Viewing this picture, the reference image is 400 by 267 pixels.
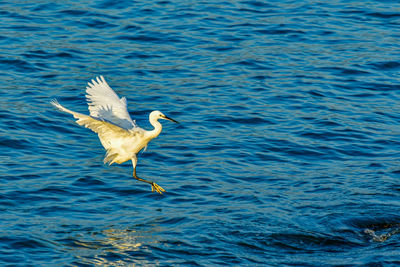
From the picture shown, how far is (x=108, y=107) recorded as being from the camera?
11.2m

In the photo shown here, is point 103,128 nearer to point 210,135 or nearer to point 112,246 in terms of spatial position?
point 112,246

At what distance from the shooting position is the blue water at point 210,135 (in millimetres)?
9969

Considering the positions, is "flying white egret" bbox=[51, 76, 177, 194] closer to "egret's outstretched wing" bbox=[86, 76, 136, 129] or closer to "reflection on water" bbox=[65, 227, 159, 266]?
"egret's outstretched wing" bbox=[86, 76, 136, 129]

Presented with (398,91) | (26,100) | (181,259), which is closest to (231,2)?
(398,91)

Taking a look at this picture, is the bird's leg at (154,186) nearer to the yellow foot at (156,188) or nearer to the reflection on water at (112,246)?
the yellow foot at (156,188)

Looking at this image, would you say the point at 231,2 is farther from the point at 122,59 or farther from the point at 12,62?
the point at 12,62

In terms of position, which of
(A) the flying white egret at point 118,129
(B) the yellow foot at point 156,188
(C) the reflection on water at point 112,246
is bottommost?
(C) the reflection on water at point 112,246

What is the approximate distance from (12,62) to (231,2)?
24.2 feet

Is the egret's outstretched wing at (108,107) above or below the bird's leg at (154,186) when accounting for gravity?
above

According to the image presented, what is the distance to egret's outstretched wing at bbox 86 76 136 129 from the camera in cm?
1118

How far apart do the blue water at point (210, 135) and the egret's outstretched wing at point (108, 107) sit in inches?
46.5

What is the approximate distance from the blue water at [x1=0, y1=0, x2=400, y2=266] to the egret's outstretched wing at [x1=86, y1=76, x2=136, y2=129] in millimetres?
1181

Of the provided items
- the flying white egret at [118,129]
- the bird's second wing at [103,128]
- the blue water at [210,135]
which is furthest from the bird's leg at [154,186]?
the bird's second wing at [103,128]

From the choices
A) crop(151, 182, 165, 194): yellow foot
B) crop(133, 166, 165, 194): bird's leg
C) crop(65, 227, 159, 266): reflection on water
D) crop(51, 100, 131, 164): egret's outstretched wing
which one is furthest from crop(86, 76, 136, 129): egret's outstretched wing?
crop(65, 227, 159, 266): reflection on water
